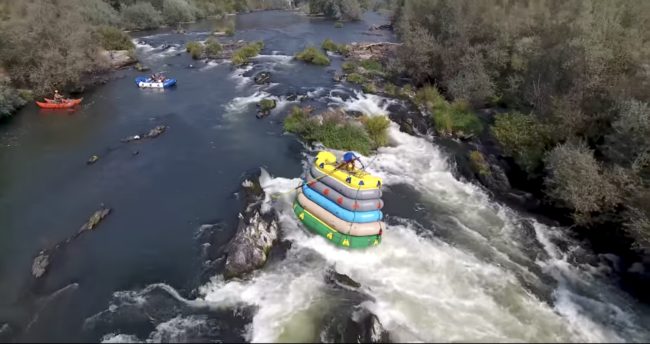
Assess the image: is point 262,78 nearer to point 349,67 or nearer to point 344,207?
point 349,67

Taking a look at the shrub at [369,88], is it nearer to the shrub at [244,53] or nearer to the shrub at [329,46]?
the shrub at [244,53]

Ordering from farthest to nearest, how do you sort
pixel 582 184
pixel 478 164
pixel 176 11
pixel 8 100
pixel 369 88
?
1. pixel 176 11
2. pixel 369 88
3. pixel 8 100
4. pixel 478 164
5. pixel 582 184

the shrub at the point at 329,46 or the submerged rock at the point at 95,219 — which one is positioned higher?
the submerged rock at the point at 95,219

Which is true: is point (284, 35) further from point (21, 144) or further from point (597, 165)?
point (597, 165)

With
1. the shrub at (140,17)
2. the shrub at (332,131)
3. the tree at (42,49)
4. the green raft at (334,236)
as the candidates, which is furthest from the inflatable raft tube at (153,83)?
the shrub at (140,17)

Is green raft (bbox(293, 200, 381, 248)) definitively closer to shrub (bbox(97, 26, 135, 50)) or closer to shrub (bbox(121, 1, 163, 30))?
shrub (bbox(97, 26, 135, 50))

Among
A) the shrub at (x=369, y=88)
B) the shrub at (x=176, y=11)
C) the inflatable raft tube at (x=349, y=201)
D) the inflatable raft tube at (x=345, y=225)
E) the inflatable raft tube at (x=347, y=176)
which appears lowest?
the shrub at (x=176, y=11)

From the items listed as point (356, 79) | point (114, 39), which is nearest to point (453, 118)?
point (356, 79)
